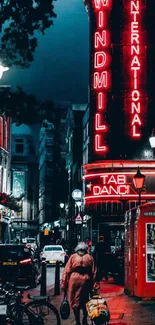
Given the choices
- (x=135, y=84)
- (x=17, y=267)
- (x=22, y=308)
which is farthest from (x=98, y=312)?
(x=135, y=84)

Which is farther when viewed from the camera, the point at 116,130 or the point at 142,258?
the point at 116,130

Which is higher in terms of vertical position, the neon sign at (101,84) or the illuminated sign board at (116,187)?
the neon sign at (101,84)

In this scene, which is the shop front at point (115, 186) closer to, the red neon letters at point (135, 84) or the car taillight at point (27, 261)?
the red neon letters at point (135, 84)

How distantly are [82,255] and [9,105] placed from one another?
6.97m

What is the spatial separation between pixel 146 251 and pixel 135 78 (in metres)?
31.4

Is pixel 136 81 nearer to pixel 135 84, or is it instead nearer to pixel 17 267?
pixel 135 84

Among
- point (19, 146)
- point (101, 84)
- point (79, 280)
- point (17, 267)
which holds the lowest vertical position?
point (79, 280)

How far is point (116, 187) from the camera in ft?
163

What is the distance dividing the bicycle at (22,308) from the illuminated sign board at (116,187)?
114 ft

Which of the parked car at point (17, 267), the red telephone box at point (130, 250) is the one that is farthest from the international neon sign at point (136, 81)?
the red telephone box at point (130, 250)

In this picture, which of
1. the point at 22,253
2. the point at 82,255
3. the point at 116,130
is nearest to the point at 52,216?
the point at 116,130

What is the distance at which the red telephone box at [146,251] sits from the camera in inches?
838

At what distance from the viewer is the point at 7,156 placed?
73812 mm

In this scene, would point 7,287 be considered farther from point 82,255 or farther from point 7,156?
point 7,156
